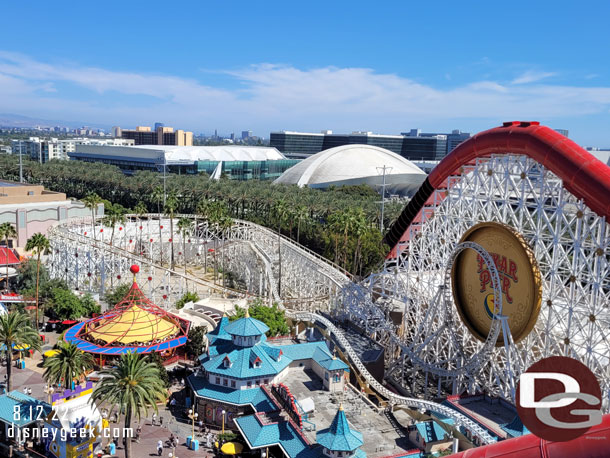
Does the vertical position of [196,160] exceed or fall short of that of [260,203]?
it exceeds it

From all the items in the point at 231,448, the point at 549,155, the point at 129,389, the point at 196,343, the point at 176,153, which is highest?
the point at 549,155

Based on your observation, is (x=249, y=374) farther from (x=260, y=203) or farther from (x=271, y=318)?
(x=260, y=203)

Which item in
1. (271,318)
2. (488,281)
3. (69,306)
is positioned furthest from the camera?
(69,306)

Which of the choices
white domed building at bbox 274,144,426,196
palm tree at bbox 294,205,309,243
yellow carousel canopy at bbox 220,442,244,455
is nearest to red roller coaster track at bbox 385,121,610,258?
yellow carousel canopy at bbox 220,442,244,455

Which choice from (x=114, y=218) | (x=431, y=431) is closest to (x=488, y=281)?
(x=431, y=431)

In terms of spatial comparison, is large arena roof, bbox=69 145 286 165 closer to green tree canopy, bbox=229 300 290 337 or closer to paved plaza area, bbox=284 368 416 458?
green tree canopy, bbox=229 300 290 337

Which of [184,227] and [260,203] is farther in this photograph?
[260,203]

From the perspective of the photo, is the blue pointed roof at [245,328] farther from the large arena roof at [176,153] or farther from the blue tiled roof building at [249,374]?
the large arena roof at [176,153]

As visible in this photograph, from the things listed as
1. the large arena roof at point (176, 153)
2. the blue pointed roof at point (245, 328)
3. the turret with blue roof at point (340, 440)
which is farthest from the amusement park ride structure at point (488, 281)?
the large arena roof at point (176, 153)
